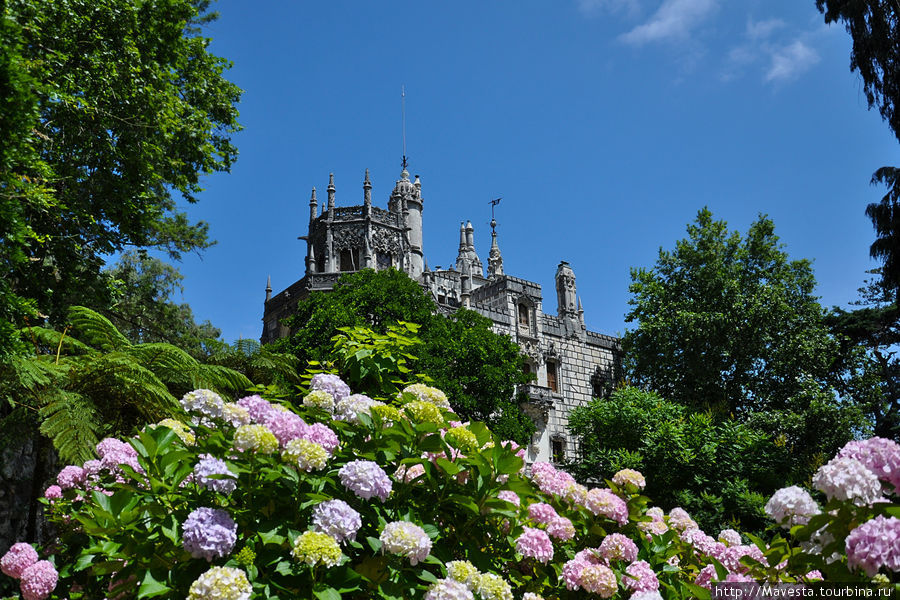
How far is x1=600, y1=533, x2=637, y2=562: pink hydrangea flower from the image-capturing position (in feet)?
15.0

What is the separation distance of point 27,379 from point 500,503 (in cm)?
677

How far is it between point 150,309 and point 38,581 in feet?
59.3

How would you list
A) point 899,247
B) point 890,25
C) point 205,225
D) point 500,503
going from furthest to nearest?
point 205,225 → point 899,247 → point 890,25 → point 500,503

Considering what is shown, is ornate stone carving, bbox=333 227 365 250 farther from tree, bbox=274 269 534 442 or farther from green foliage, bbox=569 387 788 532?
green foliage, bbox=569 387 788 532

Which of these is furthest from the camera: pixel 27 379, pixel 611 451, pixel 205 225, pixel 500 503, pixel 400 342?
pixel 611 451

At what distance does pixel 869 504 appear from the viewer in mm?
3123

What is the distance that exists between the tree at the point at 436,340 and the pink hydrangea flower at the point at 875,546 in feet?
67.2

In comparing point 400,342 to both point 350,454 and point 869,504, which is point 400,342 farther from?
point 869,504

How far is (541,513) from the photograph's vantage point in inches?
180

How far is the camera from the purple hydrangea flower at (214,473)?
353 cm

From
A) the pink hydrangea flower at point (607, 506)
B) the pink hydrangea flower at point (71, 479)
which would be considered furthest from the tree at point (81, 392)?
the pink hydrangea flower at point (607, 506)

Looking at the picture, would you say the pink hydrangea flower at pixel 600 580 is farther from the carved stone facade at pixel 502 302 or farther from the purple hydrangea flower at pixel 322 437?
the carved stone facade at pixel 502 302

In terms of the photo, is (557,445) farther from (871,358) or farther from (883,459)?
(883,459)

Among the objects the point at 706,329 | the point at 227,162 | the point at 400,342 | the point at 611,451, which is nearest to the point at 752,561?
the point at 400,342
